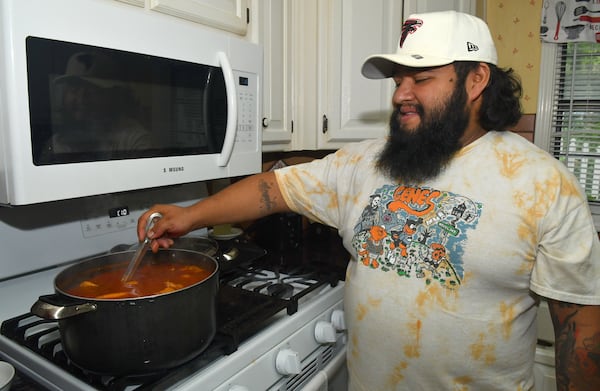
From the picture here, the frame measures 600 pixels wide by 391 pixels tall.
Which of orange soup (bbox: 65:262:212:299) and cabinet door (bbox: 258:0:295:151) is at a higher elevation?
cabinet door (bbox: 258:0:295:151)

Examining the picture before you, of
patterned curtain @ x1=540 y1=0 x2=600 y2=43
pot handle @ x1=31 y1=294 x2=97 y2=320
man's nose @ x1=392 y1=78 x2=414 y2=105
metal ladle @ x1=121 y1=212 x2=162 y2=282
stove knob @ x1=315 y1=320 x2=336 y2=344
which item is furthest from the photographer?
patterned curtain @ x1=540 y1=0 x2=600 y2=43

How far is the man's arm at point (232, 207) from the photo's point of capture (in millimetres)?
1080

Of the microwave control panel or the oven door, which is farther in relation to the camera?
the microwave control panel

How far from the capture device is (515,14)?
7.23 ft

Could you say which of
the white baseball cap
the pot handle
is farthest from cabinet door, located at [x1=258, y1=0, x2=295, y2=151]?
the pot handle

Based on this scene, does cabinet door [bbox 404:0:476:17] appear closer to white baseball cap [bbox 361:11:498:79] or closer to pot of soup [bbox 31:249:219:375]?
white baseball cap [bbox 361:11:498:79]

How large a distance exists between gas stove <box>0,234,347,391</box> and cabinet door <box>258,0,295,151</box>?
0.39 m

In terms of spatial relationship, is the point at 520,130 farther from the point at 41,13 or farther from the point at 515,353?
the point at 41,13

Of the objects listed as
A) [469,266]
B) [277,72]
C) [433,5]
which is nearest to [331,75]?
[277,72]

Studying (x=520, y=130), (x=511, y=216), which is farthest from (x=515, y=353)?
(x=520, y=130)

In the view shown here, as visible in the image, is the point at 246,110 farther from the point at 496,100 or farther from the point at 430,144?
the point at 496,100

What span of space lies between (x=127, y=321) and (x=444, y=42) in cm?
87

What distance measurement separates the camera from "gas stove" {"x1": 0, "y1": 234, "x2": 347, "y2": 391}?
2.70ft

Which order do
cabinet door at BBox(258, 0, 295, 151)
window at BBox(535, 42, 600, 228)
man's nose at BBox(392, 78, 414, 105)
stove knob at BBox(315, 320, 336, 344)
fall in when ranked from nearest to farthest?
man's nose at BBox(392, 78, 414, 105) → stove knob at BBox(315, 320, 336, 344) → cabinet door at BBox(258, 0, 295, 151) → window at BBox(535, 42, 600, 228)
